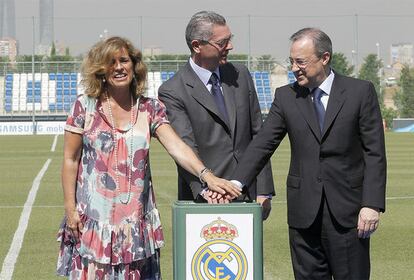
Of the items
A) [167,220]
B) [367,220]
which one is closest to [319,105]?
[367,220]

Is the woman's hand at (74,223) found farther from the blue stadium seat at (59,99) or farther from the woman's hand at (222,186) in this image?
the blue stadium seat at (59,99)

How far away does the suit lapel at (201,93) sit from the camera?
662 centimetres

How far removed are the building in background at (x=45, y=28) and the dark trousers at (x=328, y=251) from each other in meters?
49.6

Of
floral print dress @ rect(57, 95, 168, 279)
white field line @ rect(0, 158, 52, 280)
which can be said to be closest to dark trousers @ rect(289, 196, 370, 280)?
floral print dress @ rect(57, 95, 168, 279)

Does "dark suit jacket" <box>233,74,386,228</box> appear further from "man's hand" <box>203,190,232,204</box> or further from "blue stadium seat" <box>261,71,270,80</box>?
"blue stadium seat" <box>261,71,270,80</box>

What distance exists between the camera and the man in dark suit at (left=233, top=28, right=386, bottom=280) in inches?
236

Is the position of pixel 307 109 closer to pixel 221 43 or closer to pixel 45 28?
pixel 221 43

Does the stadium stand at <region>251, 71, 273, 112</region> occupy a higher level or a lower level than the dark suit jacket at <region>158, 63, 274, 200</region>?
higher

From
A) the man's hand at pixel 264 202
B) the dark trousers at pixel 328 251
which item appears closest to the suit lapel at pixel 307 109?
the dark trousers at pixel 328 251

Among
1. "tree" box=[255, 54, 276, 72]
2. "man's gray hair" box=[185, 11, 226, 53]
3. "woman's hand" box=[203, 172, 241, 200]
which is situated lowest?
"woman's hand" box=[203, 172, 241, 200]

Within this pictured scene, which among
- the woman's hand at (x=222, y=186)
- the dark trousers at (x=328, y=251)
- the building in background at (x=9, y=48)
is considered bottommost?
the dark trousers at (x=328, y=251)

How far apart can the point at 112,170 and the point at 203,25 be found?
1.10m

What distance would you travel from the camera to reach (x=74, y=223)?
5980 mm

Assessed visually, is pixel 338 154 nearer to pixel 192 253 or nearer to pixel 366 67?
pixel 192 253
